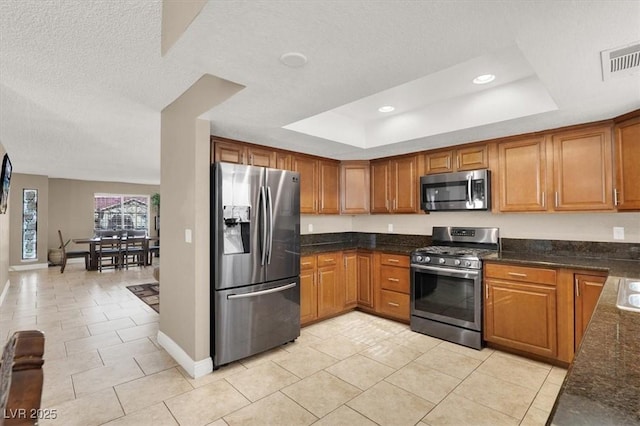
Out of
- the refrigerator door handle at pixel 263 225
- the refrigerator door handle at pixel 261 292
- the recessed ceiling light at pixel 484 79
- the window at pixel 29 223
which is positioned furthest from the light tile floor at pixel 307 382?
the window at pixel 29 223

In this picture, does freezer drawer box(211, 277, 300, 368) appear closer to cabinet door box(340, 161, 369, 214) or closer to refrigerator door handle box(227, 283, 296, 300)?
refrigerator door handle box(227, 283, 296, 300)

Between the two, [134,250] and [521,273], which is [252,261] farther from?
[134,250]

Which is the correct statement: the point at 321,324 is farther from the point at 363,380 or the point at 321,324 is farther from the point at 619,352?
the point at 619,352

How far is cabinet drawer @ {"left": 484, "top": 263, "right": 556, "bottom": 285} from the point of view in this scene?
2811 millimetres

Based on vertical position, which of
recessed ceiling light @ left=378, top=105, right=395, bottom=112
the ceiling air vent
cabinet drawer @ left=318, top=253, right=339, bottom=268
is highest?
recessed ceiling light @ left=378, top=105, right=395, bottom=112

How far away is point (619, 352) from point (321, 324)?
318 centimetres

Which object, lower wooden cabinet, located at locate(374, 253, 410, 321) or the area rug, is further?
the area rug

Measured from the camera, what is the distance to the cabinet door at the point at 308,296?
3664 mm

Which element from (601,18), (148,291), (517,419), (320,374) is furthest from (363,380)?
(148,291)

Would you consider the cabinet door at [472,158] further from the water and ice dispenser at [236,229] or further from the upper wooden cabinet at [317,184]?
the water and ice dispenser at [236,229]

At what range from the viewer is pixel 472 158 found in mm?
3570

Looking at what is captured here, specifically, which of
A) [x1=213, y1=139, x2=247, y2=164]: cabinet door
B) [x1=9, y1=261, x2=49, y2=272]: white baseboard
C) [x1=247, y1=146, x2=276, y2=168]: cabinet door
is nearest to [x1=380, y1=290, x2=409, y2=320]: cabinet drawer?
[x1=247, y1=146, x2=276, y2=168]: cabinet door

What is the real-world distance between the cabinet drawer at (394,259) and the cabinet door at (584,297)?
162 centimetres

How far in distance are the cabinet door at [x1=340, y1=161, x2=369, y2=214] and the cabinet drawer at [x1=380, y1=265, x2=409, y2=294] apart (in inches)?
37.7
